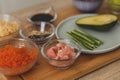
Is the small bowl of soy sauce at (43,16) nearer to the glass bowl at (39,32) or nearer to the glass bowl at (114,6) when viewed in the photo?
the glass bowl at (39,32)

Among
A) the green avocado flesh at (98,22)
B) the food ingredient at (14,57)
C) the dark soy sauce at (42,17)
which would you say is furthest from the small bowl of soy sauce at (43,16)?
the food ingredient at (14,57)

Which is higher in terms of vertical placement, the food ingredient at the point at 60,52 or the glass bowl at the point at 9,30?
the glass bowl at the point at 9,30

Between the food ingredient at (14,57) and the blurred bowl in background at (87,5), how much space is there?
35 cm

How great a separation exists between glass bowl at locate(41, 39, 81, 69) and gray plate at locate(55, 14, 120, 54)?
0.04 meters

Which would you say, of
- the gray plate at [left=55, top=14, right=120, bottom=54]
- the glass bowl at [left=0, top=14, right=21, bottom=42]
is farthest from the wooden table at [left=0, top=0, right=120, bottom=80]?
the glass bowl at [left=0, top=14, right=21, bottom=42]

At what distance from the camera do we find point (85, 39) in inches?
34.2

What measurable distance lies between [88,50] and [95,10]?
297 millimetres

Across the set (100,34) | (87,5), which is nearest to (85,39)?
(100,34)

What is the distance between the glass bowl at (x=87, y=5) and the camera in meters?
1.03

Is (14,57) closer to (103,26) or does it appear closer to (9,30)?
(9,30)

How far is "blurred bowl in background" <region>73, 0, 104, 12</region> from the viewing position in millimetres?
1034

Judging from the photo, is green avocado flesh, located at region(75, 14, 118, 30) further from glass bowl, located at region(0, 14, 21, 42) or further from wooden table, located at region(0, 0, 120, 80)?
glass bowl, located at region(0, 14, 21, 42)

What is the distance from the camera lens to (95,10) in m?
1.07

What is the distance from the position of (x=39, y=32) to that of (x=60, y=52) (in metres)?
0.17
